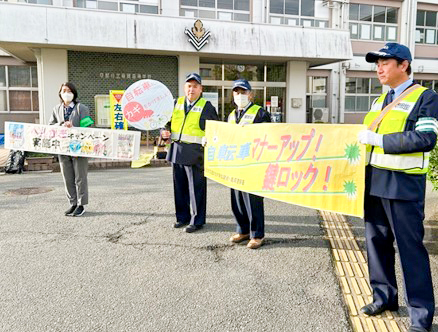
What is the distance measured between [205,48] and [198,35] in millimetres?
555

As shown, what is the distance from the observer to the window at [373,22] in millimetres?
21297

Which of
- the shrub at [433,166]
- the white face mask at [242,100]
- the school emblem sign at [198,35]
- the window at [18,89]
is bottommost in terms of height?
the shrub at [433,166]

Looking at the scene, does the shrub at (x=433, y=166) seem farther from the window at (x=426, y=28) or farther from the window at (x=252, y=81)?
the window at (x=426, y=28)

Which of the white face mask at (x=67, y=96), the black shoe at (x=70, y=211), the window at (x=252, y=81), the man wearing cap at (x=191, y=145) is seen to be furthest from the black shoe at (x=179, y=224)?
the window at (x=252, y=81)

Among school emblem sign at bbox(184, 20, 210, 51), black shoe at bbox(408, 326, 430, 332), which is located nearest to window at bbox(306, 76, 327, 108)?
school emblem sign at bbox(184, 20, 210, 51)

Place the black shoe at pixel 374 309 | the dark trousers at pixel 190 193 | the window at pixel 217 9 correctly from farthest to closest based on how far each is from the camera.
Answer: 1. the window at pixel 217 9
2. the dark trousers at pixel 190 193
3. the black shoe at pixel 374 309

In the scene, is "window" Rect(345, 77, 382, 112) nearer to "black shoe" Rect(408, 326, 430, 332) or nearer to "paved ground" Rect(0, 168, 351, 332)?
"paved ground" Rect(0, 168, 351, 332)

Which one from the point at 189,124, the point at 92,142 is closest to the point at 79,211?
the point at 92,142

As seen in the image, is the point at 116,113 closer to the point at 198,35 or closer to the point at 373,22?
the point at 198,35

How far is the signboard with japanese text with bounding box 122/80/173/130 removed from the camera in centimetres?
506

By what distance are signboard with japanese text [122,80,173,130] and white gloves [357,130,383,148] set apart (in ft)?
9.46

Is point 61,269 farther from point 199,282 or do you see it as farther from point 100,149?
point 100,149

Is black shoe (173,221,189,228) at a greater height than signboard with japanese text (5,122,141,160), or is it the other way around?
signboard with japanese text (5,122,141,160)

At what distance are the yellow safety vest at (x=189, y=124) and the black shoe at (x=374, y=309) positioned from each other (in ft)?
9.19
